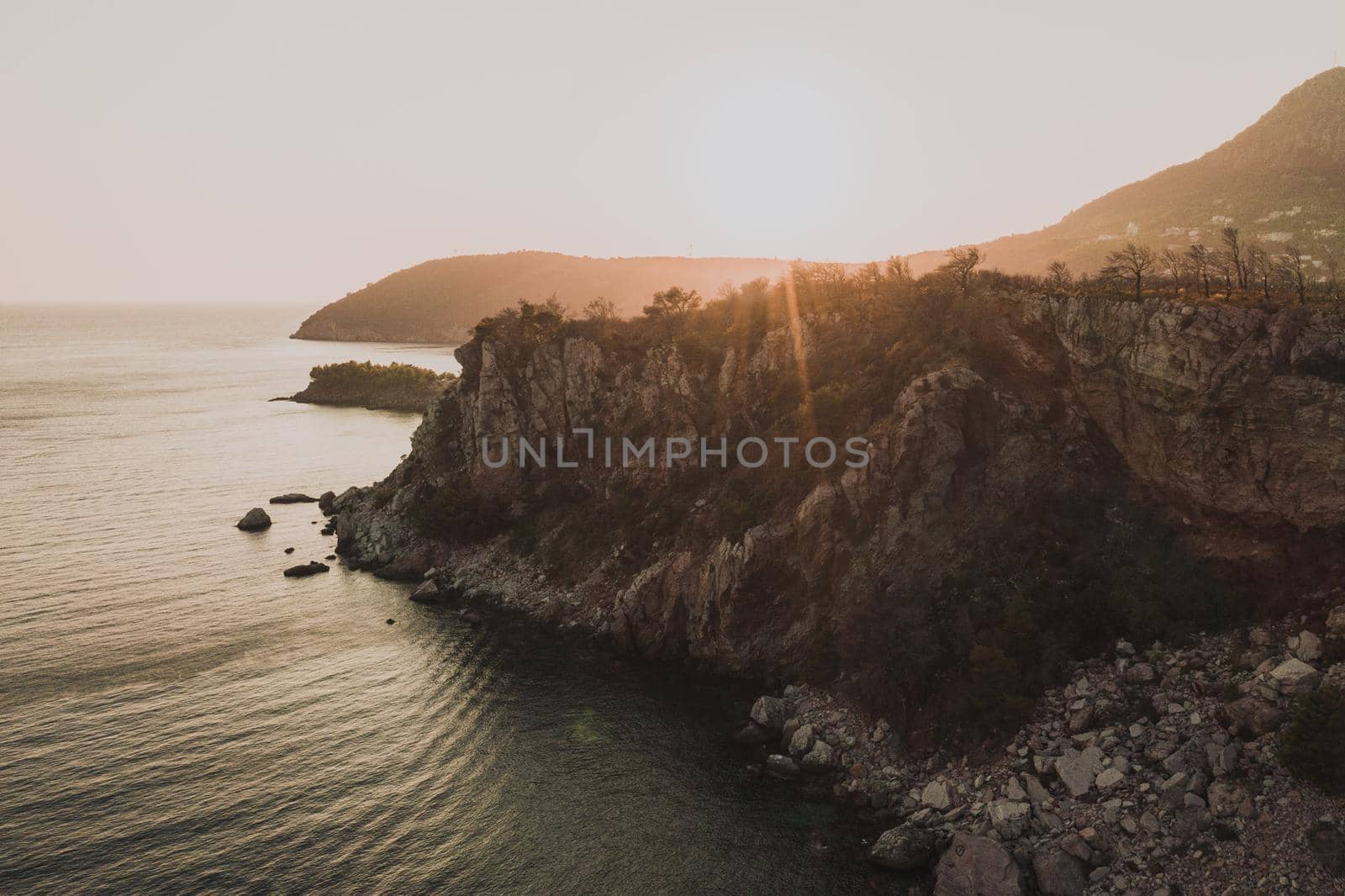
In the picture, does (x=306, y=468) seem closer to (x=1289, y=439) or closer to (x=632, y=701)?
(x=632, y=701)

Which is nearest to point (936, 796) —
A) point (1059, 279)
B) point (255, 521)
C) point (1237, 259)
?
point (1237, 259)

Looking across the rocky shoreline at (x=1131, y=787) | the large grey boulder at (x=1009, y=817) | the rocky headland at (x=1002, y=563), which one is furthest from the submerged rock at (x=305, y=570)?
the large grey boulder at (x=1009, y=817)

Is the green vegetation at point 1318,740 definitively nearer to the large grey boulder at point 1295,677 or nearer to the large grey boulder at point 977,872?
the large grey boulder at point 1295,677

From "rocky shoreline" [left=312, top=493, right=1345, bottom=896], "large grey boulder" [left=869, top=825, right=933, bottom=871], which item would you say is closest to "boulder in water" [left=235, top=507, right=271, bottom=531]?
"rocky shoreline" [left=312, top=493, right=1345, bottom=896]

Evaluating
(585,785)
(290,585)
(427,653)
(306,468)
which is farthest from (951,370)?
(306,468)

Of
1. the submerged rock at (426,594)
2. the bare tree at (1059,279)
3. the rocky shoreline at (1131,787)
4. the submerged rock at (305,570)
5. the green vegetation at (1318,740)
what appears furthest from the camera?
the submerged rock at (305,570)

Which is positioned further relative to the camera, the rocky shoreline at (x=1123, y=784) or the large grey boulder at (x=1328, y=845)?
the rocky shoreline at (x=1123, y=784)
